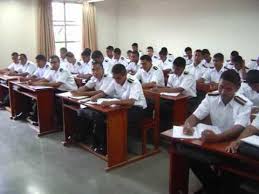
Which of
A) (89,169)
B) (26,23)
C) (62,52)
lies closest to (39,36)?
(26,23)

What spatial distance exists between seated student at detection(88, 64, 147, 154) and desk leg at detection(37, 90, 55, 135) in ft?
3.50

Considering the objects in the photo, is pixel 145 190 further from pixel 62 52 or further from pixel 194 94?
pixel 62 52

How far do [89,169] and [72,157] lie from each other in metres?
0.43

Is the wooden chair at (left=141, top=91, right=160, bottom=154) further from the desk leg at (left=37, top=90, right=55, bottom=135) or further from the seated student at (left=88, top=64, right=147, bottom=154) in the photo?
the desk leg at (left=37, top=90, right=55, bottom=135)

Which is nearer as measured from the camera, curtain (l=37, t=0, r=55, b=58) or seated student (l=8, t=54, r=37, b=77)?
seated student (l=8, t=54, r=37, b=77)

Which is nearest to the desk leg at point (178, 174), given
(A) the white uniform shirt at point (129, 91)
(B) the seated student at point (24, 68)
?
(A) the white uniform shirt at point (129, 91)

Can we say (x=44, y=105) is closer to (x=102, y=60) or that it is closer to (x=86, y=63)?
(x=102, y=60)

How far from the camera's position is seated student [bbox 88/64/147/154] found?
3.54 metres

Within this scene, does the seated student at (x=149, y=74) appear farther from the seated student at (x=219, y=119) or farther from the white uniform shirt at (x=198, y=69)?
the seated student at (x=219, y=119)

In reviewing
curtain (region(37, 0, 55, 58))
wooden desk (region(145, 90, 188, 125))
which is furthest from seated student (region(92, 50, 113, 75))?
curtain (region(37, 0, 55, 58))

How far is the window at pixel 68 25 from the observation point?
29.5 ft

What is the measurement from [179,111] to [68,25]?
637 centimetres

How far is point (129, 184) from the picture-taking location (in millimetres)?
3000

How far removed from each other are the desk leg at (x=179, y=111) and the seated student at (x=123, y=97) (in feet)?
1.60
